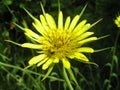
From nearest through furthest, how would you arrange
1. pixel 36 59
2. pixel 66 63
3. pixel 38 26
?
pixel 66 63
pixel 36 59
pixel 38 26

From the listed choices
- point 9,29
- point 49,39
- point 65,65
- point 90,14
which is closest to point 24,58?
point 9,29

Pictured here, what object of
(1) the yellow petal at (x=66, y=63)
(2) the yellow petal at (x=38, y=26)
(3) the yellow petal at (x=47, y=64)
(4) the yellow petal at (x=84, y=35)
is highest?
(2) the yellow petal at (x=38, y=26)

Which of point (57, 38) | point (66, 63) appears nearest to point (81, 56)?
point (66, 63)

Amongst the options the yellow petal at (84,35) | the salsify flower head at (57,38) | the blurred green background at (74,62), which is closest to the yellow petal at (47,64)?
the salsify flower head at (57,38)

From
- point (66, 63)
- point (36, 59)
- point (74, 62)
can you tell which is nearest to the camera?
point (66, 63)

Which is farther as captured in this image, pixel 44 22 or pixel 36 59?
pixel 44 22

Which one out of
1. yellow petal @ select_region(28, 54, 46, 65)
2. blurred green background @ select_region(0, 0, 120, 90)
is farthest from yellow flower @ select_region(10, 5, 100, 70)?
blurred green background @ select_region(0, 0, 120, 90)

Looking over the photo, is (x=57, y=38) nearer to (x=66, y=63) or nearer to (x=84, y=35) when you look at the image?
(x=84, y=35)

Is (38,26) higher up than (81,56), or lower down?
higher up

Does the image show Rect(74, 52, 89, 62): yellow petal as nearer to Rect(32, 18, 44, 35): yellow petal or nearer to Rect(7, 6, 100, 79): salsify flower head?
Rect(7, 6, 100, 79): salsify flower head

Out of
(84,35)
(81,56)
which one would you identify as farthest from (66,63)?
(84,35)

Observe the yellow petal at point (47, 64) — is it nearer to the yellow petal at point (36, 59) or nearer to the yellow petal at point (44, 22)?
the yellow petal at point (36, 59)
